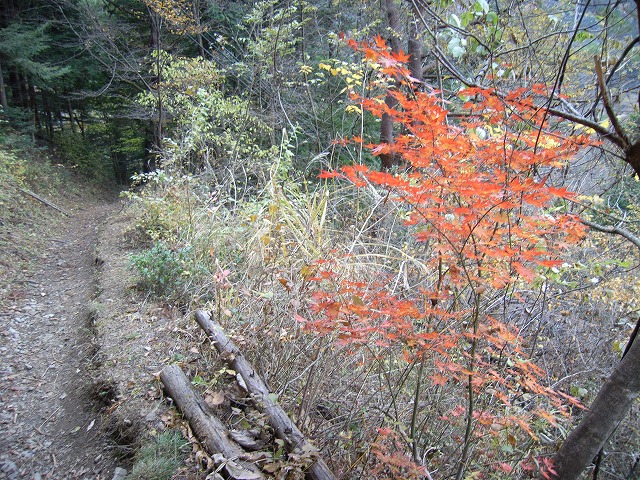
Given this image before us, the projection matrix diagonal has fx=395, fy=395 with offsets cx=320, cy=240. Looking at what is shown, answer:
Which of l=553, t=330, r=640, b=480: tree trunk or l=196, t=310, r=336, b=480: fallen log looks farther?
l=196, t=310, r=336, b=480: fallen log

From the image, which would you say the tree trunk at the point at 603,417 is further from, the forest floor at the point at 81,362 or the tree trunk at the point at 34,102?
the tree trunk at the point at 34,102

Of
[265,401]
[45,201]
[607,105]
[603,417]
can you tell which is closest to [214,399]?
[265,401]

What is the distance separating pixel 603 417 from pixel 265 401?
6.47 ft

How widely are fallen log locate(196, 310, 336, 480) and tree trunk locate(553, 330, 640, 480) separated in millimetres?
1383

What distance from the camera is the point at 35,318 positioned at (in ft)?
15.3

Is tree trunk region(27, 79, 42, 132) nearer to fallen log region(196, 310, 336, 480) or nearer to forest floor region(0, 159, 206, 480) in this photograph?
forest floor region(0, 159, 206, 480)

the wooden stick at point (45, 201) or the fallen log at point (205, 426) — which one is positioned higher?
the fallen log at point (205, 426)

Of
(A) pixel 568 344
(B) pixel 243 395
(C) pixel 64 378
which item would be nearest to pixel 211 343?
(B) pixel 243 395

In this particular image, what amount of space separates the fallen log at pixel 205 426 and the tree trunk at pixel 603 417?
1783 mm

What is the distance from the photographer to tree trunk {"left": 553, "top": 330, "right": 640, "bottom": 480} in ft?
6.82

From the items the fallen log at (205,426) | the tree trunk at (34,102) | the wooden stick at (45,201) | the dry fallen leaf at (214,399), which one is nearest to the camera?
the fallen log at (205,426)

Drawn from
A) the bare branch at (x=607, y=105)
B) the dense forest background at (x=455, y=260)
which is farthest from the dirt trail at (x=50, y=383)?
the bare branch at (x=607, y=105)

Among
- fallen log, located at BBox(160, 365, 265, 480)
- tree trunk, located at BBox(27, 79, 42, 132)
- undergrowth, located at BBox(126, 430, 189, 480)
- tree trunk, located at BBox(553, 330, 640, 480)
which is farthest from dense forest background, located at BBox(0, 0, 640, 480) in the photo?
tree trunk, located at BBox(27, 79, 42, 132)

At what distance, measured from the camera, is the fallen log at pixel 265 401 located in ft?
7.42
